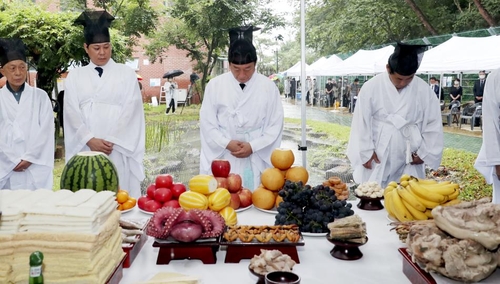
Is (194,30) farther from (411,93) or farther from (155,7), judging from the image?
(411,93)

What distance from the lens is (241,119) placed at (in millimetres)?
3781

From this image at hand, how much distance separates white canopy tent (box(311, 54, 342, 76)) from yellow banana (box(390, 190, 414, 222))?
25.2 ft

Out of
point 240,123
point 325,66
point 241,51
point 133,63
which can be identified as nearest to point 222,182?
point 240,123

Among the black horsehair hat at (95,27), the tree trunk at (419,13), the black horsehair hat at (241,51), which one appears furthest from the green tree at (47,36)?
the tree trunk at (419,13)

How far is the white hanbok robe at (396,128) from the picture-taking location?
3.69 metres

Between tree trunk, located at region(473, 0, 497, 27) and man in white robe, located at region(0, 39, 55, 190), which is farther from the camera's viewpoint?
tree trunk, located at region(473, 0, 497, 27)

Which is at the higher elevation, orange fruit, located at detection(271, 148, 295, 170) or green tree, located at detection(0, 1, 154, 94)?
green tree, located at detection(0, 1, 154, 94)

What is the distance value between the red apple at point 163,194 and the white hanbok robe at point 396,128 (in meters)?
1.92

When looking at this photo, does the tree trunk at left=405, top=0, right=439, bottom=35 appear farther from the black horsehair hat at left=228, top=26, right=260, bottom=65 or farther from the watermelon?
the watermelon

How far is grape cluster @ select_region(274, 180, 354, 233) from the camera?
209cm

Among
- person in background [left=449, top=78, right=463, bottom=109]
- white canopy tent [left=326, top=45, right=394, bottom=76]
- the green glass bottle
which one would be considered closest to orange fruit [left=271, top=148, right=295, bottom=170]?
the green glass bottle

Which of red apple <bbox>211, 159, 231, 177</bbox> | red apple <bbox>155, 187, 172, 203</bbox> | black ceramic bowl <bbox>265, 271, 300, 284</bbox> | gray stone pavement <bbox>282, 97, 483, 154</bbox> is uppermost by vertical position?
red apple <bbox>211, 159, 231, 177</bbox>

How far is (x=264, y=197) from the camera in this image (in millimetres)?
2553

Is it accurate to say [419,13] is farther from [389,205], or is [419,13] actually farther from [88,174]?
[88,174]
